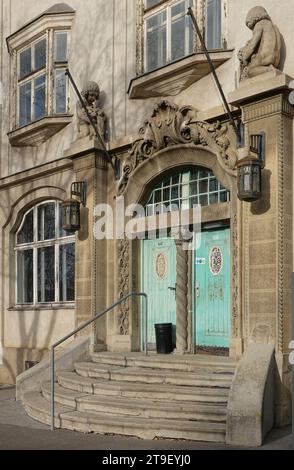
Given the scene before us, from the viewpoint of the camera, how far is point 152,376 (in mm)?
9508

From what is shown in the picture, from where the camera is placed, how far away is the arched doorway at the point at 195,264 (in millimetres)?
10617

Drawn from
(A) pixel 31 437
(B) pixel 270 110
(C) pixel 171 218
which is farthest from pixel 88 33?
(A) pixel 31 437

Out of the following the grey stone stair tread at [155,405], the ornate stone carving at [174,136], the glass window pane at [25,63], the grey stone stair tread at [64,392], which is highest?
the glass window pane at [25,63]

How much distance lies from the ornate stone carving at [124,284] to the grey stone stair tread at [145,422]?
10.2 ft

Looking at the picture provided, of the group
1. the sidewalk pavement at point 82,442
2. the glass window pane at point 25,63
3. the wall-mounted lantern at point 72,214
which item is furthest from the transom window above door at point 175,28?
the sidewalk pavement at point 82,442

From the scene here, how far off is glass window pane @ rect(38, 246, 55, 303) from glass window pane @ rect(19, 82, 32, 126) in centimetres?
289

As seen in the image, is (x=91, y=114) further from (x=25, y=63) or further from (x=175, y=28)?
(x=25, y=63)

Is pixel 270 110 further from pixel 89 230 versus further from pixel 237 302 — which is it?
pixel 89 230

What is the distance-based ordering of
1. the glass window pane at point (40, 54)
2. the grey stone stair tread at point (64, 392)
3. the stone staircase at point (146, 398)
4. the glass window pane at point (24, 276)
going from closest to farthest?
the stone staircase at point (146, 398) → the grey stone stair tread at point (64, 392) → the glass window pane at point (40, 54) → the glass window pane at point (24, 276)

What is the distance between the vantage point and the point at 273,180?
9.18 meters

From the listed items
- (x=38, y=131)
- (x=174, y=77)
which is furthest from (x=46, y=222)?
(x=174, y=77)

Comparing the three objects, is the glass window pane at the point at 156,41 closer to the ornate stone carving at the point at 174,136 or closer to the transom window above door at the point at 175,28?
the transom window above door at the point at 175,28

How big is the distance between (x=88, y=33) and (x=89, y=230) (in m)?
3.98

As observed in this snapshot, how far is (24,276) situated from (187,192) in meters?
5.59
